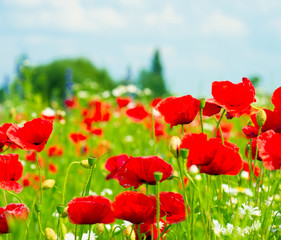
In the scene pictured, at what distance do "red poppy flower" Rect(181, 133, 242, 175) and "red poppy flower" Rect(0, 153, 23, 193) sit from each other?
467mm

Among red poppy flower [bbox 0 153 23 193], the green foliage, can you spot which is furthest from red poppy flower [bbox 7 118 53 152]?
the green foliage

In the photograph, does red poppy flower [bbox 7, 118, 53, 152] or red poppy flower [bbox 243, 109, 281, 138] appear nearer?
red poppy flower [bbox 7, 118, 53, 152]

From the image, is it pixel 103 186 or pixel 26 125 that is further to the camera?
pixel 103 186

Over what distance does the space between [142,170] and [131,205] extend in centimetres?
9

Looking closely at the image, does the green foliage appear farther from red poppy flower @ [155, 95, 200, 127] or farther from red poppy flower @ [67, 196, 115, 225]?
red poppy flower @ [67, 196, 115, 225]

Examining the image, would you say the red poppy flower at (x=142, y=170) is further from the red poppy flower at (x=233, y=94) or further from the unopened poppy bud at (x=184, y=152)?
the red poppy flower at (x=233, y=94)

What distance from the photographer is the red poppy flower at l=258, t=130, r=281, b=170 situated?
1008 mm

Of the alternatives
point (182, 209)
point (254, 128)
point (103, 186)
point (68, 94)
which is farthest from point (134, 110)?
point (68, 94)

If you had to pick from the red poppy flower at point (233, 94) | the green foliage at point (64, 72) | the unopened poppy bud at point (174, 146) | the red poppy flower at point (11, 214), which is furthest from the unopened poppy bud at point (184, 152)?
the green foliage at point (64, 72)

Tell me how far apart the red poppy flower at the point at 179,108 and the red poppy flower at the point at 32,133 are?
1.03 ft

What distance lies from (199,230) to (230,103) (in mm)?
833

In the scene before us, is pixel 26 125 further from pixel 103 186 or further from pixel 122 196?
pixel 103 186

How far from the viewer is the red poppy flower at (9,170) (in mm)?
1136

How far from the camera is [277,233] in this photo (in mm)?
1347
